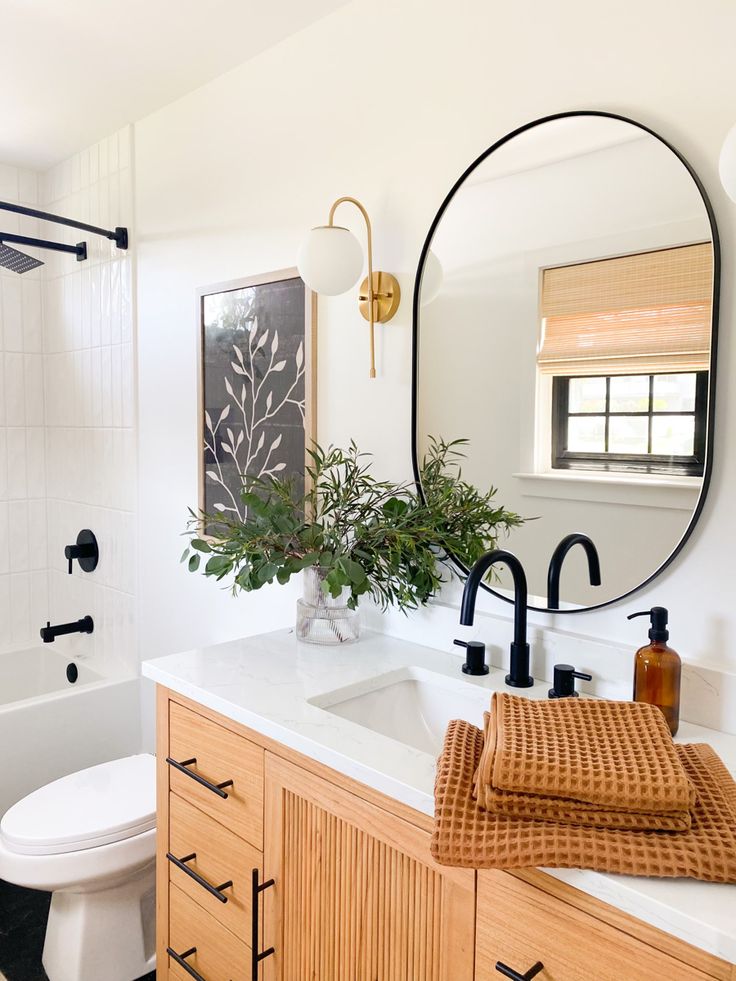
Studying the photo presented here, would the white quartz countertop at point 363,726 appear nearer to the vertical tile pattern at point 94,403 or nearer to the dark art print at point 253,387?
the dark art print at point 253,387

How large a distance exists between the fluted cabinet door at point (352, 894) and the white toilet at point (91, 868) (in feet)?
2.06

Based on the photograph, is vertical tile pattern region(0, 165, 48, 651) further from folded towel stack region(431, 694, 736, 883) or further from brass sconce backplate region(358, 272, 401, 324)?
folded towel stack region(431, 694, 736, 883)

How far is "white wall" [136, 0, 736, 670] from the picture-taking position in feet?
4.20

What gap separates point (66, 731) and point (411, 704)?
1.48 metres

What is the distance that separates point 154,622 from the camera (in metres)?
2.55

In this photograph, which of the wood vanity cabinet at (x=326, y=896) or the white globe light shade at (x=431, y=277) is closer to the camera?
the wood vanity cabinet at (x=326, y=896)

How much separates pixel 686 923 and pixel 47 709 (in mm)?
2171

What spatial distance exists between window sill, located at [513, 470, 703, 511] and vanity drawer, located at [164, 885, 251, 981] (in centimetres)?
102

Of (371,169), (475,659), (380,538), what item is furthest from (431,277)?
(475,659)

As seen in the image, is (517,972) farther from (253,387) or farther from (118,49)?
(118,49)

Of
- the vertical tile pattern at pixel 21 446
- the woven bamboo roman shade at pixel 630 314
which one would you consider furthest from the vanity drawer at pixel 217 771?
the vertical tile pattern at pixel 21 446

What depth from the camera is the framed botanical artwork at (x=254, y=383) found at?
1970mm

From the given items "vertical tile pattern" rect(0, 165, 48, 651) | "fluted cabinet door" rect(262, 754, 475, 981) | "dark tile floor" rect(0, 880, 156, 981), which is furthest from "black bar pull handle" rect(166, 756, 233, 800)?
"vertical tile pattern" rect(0, 165, 48, 651)

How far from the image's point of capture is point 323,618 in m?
1.71
